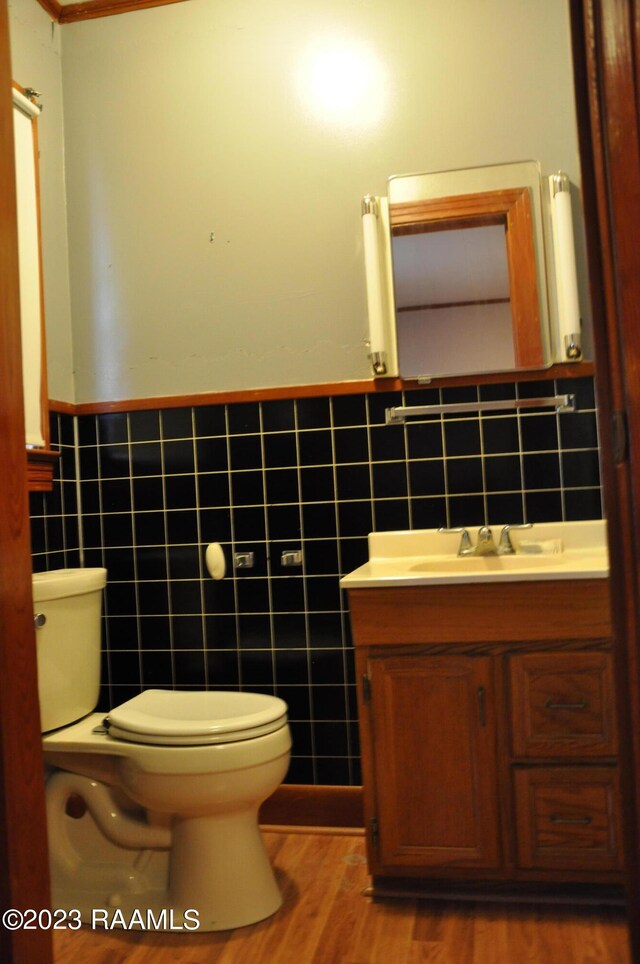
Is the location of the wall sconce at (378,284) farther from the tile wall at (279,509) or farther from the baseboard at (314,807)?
the baseboard at (314,807)

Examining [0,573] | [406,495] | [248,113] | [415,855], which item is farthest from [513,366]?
[0,573]

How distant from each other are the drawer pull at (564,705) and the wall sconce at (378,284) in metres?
1.05

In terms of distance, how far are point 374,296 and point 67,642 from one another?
134 centimetres

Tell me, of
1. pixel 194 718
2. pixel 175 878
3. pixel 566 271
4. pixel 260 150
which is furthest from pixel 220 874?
pixel 260 150

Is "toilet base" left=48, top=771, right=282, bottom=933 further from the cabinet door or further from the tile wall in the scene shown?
the tile wall

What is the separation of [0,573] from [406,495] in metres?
1.59

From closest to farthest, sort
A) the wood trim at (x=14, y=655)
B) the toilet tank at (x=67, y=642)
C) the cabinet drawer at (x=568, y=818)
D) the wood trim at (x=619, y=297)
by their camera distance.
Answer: the wood trim at (x=619, y=297) → the wood trim at (x=14, y=655) → the cabinet drawer at (x=568, y=818) → the toilet tank at (x=67, y=642)

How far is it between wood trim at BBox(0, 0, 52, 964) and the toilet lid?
0.84m

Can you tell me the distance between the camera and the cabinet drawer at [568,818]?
178cm

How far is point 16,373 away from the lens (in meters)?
0.98

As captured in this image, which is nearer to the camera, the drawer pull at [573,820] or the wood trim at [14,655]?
the wood trim at [14,655]

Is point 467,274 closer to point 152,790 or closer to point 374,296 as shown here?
point 374,296

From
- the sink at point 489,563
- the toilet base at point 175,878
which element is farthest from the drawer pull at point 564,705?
the toilet base at point 175,878

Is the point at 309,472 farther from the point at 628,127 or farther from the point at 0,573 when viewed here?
the point at 628,127
